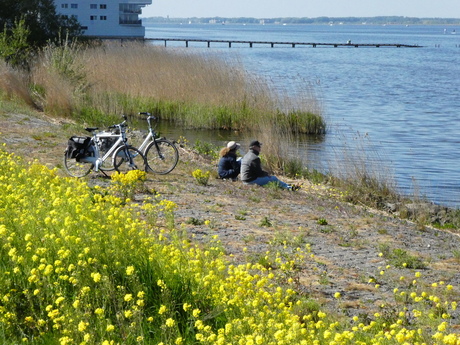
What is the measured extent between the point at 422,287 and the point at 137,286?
3613 mm

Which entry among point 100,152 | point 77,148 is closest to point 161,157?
point 100,152

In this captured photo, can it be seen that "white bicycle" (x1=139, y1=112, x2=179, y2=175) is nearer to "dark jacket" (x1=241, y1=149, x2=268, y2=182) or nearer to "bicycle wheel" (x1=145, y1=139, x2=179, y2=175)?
"bicycle wheel" (x1=145, y1=139, x2=179, y2=175)

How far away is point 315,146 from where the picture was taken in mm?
22859

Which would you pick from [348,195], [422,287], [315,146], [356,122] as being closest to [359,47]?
[356,122]

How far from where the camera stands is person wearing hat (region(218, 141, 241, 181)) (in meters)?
14.6

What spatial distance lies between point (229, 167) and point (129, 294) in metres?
10.3

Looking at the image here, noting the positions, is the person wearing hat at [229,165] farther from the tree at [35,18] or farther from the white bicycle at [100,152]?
the tree at [35,18]

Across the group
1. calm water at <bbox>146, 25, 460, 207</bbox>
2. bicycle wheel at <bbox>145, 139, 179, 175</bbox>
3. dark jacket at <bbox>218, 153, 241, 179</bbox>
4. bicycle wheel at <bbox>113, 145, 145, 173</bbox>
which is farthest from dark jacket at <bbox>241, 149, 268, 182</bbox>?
calm water at <bbox>146, 25, 460, 207</bbox>

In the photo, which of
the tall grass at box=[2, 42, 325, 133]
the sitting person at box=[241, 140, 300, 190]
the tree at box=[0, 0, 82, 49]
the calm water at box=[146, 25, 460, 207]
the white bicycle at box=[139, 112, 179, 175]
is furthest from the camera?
the tree at box=[0, 0, 82, 49]

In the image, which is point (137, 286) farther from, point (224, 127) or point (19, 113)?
point (224, 127)

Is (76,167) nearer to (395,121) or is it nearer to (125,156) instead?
(125,156)

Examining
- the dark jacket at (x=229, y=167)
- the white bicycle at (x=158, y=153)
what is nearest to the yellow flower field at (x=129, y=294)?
the white bicycle at (x=158, y=153)

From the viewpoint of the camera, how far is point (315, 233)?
10.1 metres

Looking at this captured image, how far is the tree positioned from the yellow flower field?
34141mm
